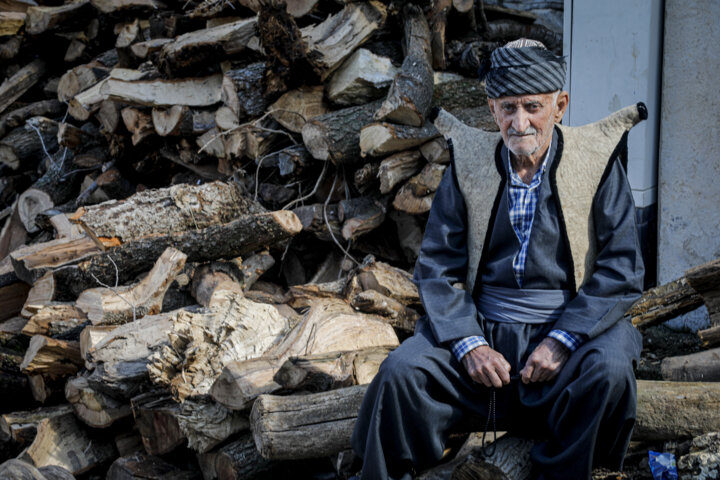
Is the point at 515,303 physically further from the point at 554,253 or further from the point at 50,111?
the point at 50,111

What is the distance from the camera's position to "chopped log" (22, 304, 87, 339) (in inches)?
162

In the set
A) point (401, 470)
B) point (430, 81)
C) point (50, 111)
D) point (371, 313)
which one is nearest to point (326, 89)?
point (430, 81)

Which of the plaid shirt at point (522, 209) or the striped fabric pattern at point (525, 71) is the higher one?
the striped fabric pattern at point (525, 71)

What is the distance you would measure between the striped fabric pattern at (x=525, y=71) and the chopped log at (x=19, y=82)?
6.64 metres

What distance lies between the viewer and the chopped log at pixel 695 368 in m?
2.54

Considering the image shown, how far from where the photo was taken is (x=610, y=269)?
217 centimetres

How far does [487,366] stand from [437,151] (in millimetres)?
2316

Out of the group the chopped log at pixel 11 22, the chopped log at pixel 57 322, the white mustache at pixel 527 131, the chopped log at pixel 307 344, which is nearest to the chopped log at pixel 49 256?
the chopped log at pixel 57 322

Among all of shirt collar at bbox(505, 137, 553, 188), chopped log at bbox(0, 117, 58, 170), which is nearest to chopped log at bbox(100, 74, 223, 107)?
chopped log at bbox(0, 117, 58, 170)

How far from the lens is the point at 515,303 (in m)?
2.31

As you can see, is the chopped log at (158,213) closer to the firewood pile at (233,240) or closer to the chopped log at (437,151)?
the firewood pile at (233,240)

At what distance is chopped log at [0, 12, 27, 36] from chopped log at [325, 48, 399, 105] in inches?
164

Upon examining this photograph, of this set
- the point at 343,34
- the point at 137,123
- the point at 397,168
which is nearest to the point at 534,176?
the point at 397,168

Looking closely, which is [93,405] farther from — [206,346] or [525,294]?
[525,294]
